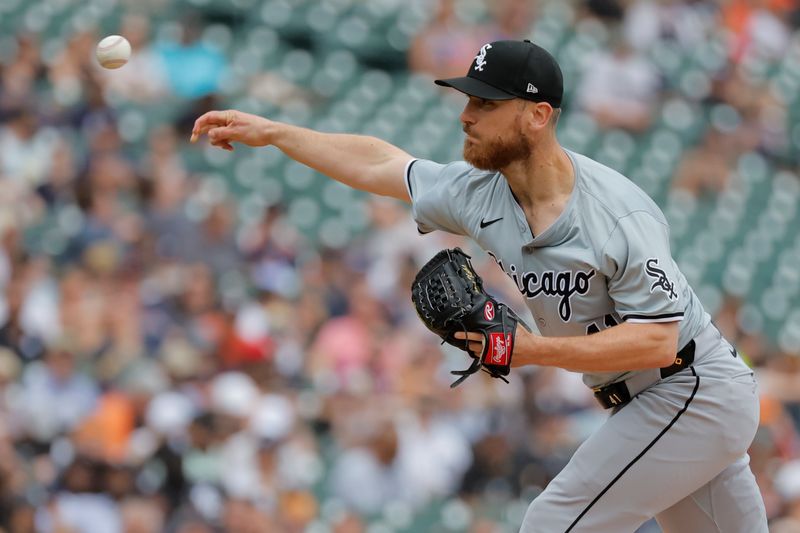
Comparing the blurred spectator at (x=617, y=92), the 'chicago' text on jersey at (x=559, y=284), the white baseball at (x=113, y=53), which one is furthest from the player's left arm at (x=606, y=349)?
the blurred spectator at (x=617, y=92)

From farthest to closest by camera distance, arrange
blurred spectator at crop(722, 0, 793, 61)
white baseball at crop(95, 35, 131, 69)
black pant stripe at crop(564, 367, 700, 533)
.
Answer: blurred spectator at crop(722, 0, 793, 61) → white baseball at crop(95, 35, 131, 69) → black pant stripe at crop(564, 367, 700, 533)

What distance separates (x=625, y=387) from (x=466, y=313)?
73 centimetres

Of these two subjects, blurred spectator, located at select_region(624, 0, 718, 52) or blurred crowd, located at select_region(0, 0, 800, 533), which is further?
blurred spectator, located at select_region(624, 0, 718, 52)

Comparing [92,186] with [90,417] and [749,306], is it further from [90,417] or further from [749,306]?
[749,306]

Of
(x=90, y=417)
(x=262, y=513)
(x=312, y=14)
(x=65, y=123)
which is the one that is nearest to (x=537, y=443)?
(x=262, y=513)

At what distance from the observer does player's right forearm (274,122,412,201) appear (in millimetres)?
4453

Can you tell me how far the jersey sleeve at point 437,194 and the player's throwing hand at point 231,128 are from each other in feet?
1.71

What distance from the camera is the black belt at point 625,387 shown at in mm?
4102

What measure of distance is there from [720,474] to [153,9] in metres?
7.82

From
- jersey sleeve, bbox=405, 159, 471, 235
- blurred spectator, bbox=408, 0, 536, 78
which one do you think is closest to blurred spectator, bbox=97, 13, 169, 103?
blurred spectator, bbox=408, 0, 536, 78

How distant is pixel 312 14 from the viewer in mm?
11586

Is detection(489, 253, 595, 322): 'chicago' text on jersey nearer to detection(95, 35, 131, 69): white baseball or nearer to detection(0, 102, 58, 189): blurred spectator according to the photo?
detection(95, 35, 131, 69): white baseball

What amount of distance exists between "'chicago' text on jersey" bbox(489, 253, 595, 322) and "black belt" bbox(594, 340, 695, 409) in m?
0.30

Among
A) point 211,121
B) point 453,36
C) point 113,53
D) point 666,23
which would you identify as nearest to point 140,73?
point 453,36
